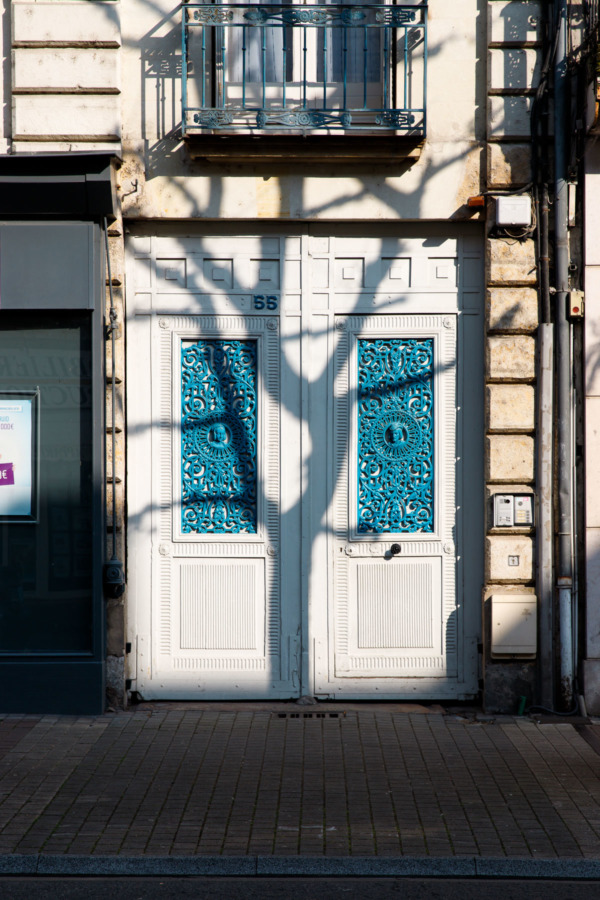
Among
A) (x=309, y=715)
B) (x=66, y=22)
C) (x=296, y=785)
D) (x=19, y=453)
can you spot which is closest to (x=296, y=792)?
(x=296, y=785)

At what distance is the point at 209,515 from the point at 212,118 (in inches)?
119

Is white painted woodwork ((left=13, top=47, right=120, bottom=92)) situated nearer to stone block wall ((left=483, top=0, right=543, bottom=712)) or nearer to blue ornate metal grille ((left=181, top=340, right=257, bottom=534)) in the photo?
blue ornate metal grille ((left=181, top=340, right=257, bottom=534))

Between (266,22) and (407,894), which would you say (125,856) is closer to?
(407,894)

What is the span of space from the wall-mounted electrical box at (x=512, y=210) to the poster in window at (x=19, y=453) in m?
3.79

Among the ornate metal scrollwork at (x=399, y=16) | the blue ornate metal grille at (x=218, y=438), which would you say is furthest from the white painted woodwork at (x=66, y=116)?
the ornate metal scrollwork at (x=399, y=16)

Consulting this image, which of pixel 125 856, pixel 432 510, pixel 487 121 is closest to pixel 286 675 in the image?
pixel 432 510

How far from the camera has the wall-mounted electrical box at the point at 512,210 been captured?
7.24 meters

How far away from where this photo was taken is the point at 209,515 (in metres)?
7.60

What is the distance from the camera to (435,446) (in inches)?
299

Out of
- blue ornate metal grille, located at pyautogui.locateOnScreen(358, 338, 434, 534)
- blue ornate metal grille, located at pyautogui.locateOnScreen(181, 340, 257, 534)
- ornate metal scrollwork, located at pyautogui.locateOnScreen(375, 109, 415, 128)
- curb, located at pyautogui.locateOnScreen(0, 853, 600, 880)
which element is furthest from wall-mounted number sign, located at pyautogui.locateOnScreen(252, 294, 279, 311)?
curb, located at pyautogui.locateOnScreen(0, 853, 600, 880)

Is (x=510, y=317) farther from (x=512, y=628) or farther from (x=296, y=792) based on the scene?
(x=296, y=792)

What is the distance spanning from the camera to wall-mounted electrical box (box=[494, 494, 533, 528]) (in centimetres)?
739

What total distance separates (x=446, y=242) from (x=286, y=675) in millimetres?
3629

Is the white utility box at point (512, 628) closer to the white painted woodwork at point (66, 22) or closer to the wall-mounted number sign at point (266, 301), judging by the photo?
the wall-mounted number sign at point (266, 301)
